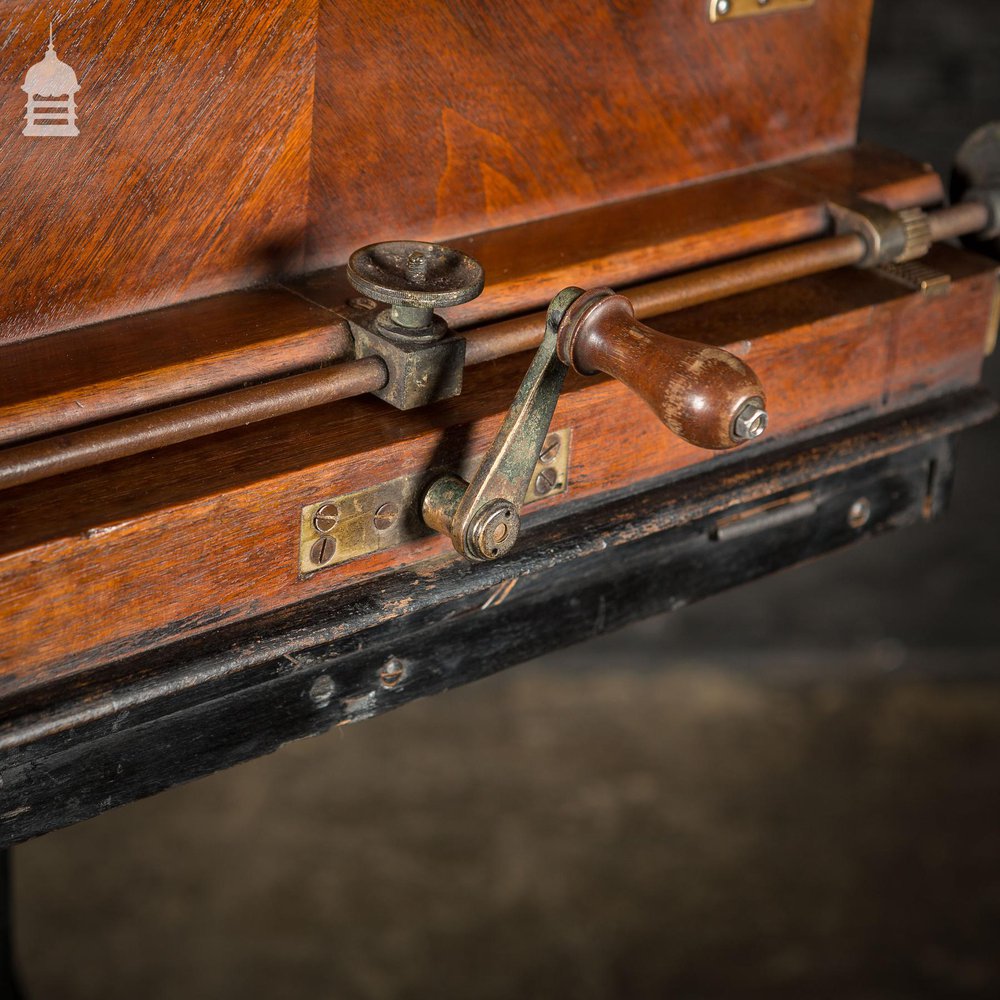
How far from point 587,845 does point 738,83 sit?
6.60 ft

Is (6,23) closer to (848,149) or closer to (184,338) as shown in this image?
(184,338)

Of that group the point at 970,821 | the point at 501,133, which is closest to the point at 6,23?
the point at 501,133

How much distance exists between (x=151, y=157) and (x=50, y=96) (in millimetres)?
99

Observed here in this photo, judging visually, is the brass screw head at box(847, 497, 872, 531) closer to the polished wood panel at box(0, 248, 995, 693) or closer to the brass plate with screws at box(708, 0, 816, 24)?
the polished wood panel at box(0, 248, 995, 693)

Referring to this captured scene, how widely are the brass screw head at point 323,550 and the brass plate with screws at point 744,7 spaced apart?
2.21ft

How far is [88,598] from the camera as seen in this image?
1.15 metres

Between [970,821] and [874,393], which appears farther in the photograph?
[970,821]

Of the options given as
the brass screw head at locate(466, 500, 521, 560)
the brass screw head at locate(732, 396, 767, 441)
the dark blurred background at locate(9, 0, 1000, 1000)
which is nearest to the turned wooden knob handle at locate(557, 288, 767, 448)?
the brass screw head at locate(732, 396, 767, 441)

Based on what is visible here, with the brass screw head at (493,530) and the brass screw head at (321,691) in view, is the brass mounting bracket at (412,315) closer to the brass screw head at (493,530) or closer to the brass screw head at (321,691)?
the brass screw head at (493,530)

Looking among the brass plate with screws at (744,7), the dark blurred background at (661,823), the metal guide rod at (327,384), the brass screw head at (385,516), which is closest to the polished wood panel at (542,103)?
the brass plate with screws at (744,7)

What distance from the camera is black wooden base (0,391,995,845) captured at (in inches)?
47.4

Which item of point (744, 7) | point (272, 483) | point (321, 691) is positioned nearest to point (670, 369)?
point (272, 483)

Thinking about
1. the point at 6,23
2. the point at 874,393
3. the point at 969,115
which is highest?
the point at 6,23

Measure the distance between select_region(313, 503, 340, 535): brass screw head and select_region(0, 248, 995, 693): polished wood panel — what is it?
0.5 inches
